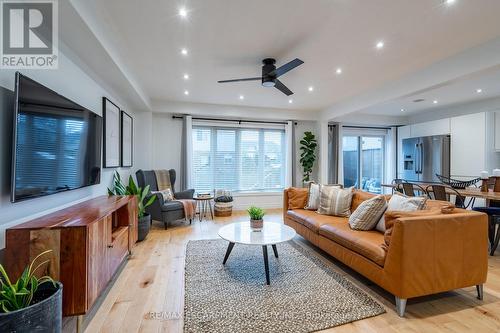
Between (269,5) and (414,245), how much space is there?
235 cm

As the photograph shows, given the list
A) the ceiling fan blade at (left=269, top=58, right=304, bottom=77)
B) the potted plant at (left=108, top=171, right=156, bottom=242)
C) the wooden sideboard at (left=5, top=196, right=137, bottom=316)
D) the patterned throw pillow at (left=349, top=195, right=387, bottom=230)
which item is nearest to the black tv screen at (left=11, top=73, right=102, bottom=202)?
the wooden sideboard at (left=5, top=196, right=137, bottom=316)

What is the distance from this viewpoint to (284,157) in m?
6.44

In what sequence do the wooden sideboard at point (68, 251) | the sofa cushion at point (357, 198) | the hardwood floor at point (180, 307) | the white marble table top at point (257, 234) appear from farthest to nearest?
1. the sofa cushion at point (357, 198)
2. the white marble table top at point (257, 234)
3. the hardwood floor at point (180, 307)
4. the wooden sideboard at point (68, 251)

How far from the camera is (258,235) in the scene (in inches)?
104

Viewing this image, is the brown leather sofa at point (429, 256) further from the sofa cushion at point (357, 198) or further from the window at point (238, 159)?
the window at point (238, 159)

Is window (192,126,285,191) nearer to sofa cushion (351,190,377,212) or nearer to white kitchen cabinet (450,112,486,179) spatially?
sofa cushion (351,190,377,212)

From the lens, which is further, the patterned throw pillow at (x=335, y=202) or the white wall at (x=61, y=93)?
the patterned throw pillow at (x=335, y=202)

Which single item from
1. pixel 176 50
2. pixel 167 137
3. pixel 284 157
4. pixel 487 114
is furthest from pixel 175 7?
pixel 487 114

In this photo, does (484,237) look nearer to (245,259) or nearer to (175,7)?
(245,259)

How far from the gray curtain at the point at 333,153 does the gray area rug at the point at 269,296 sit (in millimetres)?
3908

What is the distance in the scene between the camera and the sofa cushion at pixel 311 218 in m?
3.06

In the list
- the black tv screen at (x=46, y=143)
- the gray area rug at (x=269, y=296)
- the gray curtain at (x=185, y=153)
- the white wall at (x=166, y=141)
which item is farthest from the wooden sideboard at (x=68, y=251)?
the white wall at (x=166, y=141)

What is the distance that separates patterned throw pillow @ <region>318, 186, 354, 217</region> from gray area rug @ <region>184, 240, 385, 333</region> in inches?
29.6

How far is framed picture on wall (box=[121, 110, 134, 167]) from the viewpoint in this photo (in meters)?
→ 4.18
